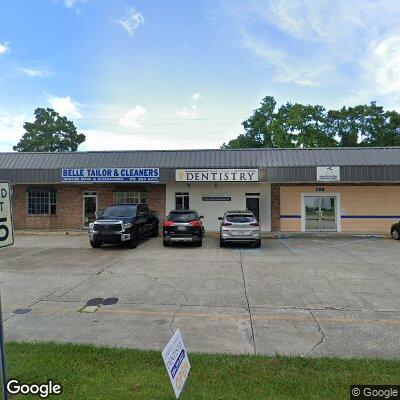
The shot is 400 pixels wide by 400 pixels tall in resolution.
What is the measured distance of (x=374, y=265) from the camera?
11984mm

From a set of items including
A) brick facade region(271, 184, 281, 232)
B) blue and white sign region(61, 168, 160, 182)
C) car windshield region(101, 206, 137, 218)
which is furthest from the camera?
brick facade region(271, 184, 281, 232)

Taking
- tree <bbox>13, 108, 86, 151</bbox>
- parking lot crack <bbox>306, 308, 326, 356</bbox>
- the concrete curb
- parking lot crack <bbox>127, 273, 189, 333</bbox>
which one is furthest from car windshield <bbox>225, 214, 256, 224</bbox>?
tree <bbox>13, 108, 86, 151</bbox>

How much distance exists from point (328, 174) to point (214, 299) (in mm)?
14295

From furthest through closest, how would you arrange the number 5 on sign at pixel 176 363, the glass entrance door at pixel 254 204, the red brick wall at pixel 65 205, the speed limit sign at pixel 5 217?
the red brick wall at pixel 65 205 < the glass entrance door at pixel 254 204 < the speed limit sign at pixel 5 217 < the number 5 on sign at pixel 176 363

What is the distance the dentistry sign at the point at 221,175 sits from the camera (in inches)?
A: 784

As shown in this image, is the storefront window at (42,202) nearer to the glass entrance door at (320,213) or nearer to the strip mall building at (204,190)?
the strip mall building at (204,190)

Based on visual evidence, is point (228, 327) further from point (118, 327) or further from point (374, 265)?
point (374, 265)

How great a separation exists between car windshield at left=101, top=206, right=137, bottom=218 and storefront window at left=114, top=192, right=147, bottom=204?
577cm

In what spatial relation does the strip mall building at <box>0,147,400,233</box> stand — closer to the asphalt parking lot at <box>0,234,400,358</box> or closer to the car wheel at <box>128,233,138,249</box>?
the car wheel at <box>128,233,138,249</box>

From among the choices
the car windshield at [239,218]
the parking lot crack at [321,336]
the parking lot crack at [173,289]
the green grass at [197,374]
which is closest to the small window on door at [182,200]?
the car windshield at [239,218]

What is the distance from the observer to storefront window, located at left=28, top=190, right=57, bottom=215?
2364 cm

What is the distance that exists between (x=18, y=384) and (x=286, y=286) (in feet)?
21.9

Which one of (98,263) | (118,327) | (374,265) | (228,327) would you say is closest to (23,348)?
(118,327)

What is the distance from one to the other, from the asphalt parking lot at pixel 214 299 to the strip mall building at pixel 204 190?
778 centimetres
